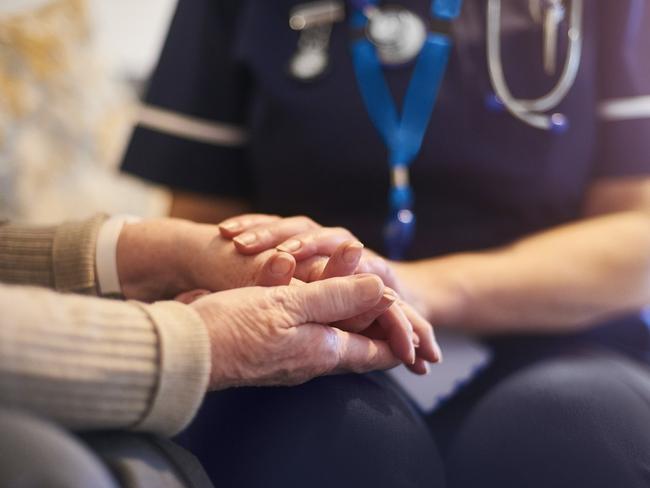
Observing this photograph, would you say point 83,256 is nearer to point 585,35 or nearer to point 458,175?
point 458,175

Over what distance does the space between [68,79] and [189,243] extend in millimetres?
668

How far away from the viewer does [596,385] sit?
1.85 feet

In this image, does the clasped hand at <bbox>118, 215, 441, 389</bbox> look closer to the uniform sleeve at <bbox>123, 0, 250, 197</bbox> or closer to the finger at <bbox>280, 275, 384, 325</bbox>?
the finger at <bbox>280, 275, 384, 325</bbox>

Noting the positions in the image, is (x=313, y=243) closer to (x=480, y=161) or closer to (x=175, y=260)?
(x=175, y=260)

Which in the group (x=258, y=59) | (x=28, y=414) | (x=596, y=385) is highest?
(x=258, y=59)

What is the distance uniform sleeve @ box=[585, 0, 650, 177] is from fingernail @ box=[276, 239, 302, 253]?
1.28 feet

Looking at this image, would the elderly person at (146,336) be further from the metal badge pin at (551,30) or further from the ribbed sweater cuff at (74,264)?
the metal badge pin at (551,30)

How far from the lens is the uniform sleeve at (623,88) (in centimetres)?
73

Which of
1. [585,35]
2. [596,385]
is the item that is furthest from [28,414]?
[585,35]

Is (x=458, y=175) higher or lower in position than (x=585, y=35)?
lower

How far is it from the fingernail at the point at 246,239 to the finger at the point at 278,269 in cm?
4

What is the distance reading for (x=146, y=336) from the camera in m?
0.39

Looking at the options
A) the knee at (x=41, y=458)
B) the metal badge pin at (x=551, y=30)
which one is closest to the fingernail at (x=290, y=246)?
the knee at (x=41, y=458)

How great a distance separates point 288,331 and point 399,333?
99 millimetres
